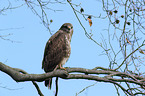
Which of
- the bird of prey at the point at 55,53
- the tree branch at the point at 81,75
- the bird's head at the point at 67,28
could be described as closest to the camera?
the tree branch at the point at 81,75

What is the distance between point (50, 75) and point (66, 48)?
103 cm

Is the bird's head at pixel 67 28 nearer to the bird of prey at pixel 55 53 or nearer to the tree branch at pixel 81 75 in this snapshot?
the bird of prey at pixel 55 53

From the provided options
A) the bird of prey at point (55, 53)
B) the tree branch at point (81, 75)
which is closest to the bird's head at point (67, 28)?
the bird of prey at point (55, 53)

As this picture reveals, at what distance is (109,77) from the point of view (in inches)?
150

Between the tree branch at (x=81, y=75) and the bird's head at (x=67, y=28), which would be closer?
the tree branch at (x=81, y=75)

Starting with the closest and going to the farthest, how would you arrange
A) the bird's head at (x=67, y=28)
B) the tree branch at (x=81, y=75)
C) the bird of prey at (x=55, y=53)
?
the tree branch at (x=81, y=75) < the bird of prey at (x=55, y=53) < the bird's head at (x=67, y=28)

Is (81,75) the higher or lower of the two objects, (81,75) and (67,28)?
the lower

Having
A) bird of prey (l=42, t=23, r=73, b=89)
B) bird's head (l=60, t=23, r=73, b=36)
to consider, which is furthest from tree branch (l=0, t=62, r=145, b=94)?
bird's head (l=60, t=23, r=73, b=36)

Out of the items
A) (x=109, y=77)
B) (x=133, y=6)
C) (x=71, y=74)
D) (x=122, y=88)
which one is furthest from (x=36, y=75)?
(x=133, y=6)

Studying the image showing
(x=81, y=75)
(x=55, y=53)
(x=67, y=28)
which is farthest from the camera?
(x=67, y=28)

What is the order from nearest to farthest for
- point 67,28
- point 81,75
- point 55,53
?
point 81,75, point 55,53, point 67,28

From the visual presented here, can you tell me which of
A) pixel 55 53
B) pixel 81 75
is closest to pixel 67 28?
pixel 55 53

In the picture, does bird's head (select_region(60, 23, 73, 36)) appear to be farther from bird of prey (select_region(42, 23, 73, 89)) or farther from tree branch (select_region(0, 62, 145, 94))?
tree branch (select_region(0, 62, 145, 94))

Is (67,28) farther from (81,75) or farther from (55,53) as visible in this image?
(81,75)
